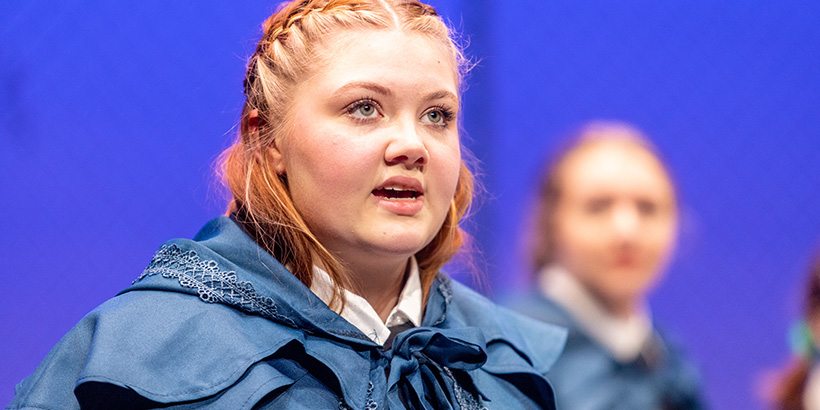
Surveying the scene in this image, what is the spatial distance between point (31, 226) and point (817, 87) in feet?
7.01

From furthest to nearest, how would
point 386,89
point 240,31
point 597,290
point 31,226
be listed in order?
point 597,290, point 240,31, point 31,226, point 386,89

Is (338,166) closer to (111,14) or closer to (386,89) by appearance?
(386,89)

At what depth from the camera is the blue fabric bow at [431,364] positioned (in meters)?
1.23

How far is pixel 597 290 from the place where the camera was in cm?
222

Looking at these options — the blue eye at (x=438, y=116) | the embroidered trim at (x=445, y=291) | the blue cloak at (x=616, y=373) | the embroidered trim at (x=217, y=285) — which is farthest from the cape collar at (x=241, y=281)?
the blue cloak at (x=616, y=373)

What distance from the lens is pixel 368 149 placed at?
1205 mm

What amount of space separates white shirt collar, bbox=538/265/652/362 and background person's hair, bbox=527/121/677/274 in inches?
2.2

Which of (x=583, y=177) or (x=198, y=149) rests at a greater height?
(x=583, y=177)

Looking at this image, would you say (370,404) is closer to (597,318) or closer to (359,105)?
(359,105)

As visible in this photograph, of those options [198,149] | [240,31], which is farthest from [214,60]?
[198,149]

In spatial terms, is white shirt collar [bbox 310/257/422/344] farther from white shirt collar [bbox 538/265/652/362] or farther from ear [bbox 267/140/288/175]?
white shirt collar [bbox 538/265/652/362]

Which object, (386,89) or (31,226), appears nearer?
(386,89)

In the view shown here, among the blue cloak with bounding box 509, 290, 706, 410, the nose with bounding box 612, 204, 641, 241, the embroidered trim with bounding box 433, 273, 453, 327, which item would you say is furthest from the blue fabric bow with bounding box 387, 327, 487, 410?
the nose with bounding box 612, 204, 641, 241

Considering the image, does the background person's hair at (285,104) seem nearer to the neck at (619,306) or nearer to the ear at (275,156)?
the ear at (275,156)
